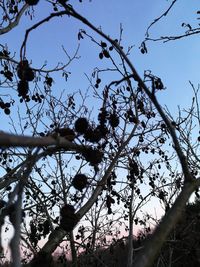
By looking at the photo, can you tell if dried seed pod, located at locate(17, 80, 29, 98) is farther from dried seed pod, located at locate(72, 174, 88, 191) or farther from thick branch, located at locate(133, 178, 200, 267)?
thick branch, located at locate(133, 178, 200, 267)

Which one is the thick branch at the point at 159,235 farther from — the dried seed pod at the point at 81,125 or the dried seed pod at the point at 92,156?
the dried seed pod at the point at 81,125

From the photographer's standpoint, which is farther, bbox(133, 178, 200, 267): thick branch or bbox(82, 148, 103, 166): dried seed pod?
bbox(82, 148, 103, 166): dried seed pod

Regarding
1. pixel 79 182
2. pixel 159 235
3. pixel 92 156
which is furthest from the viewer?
pixel 79 182

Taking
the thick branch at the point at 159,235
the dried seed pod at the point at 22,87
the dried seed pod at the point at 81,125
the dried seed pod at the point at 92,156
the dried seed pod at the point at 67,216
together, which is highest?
the dried seed pod at the point at 22,87

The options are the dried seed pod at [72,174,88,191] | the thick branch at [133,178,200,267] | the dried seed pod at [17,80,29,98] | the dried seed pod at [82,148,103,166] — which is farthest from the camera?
the dried seed pod at [17,80,29,98]

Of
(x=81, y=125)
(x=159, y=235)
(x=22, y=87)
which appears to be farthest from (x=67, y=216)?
(x=22, y=87)

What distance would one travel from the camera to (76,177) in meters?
1.40

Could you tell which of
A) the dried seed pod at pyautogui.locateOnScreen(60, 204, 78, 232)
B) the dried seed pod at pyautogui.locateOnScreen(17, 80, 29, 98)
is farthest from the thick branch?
the dried seed pod at pyautogui.locateOnScreen(17, 80, 29, 98)

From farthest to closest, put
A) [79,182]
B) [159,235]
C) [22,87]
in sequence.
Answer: [22,87] → [79,182] → [159,235]

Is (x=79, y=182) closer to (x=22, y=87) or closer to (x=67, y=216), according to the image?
(x=67, y=216)

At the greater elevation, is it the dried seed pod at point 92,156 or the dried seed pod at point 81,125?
the dried seed pod at point 81,125

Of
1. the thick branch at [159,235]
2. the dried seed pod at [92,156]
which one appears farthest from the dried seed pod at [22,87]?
the thick branch at [159,235]

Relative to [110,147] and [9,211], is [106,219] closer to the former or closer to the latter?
[110,147]

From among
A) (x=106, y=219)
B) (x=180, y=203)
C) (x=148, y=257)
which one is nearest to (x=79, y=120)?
(x=180, y=203)
